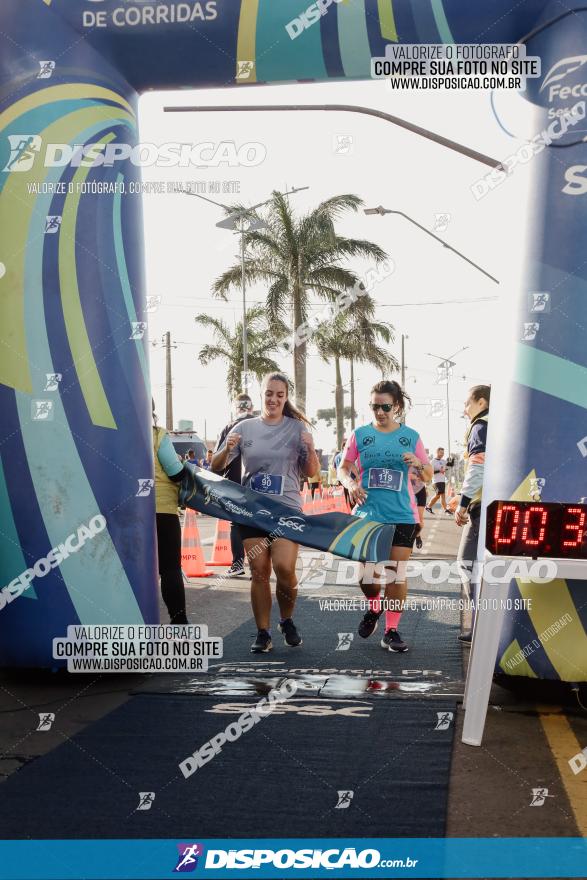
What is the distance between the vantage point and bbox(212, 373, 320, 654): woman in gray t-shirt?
7.40m

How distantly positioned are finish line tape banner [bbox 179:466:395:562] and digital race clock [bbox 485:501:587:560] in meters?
2.29

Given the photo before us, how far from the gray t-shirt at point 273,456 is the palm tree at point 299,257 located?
998 inches

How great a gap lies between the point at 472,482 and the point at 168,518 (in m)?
2.44

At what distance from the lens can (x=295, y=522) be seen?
733 cm

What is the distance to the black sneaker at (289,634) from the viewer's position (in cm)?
761

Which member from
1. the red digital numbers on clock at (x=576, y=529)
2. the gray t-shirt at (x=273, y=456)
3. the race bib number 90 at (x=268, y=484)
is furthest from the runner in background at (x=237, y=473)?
the red digital numbers on clock at (x=576, y=529)

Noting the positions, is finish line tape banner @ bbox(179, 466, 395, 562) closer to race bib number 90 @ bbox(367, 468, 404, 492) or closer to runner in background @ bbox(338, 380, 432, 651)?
runner in background @ bbox(338, 380, 432, 651)

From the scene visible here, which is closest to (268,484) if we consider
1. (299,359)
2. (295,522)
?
(295,522)

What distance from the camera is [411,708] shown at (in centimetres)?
568

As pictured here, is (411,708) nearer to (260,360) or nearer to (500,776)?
(500,776)

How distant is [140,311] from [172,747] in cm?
298

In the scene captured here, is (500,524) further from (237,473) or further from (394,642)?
(237,473)

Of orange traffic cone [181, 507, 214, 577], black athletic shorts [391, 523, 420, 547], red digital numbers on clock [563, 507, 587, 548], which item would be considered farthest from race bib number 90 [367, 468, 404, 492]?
orange traffic cone [181, 507, 214, 577]

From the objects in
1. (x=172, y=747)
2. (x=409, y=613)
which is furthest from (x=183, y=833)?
(x=409, y=613)
